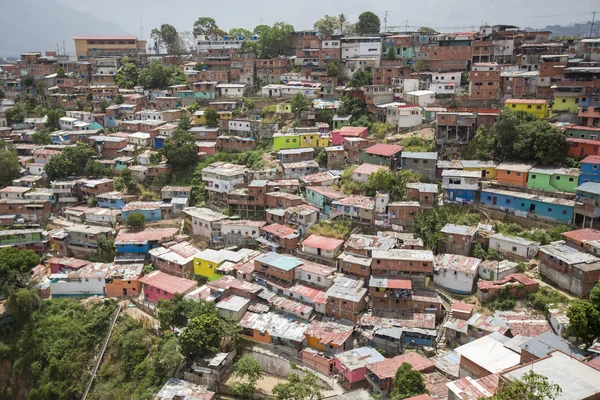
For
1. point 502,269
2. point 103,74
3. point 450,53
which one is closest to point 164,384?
point 502,269

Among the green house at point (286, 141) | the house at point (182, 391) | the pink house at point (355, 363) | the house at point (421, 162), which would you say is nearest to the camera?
the pink house at point (355, 363)

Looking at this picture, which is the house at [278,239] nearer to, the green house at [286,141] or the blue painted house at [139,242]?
the blue painted house at [139,242]

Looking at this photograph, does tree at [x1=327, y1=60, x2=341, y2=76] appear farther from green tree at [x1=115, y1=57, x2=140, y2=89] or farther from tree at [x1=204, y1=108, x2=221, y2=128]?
green tree at [x1=115, y1=57, x2=140, y2=89]

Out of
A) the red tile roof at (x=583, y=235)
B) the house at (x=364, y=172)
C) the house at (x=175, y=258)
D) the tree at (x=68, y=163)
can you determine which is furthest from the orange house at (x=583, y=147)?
the tree at (x=68, y=163)

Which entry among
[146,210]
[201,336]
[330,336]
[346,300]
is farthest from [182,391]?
[146,210]

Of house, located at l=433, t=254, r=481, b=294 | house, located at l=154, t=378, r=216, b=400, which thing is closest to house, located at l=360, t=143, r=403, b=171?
house, located at l=433, t=254, r=481, b=294

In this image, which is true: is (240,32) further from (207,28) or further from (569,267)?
(569,267)

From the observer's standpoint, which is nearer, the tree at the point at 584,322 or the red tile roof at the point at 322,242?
the tree at the point at 584,322
